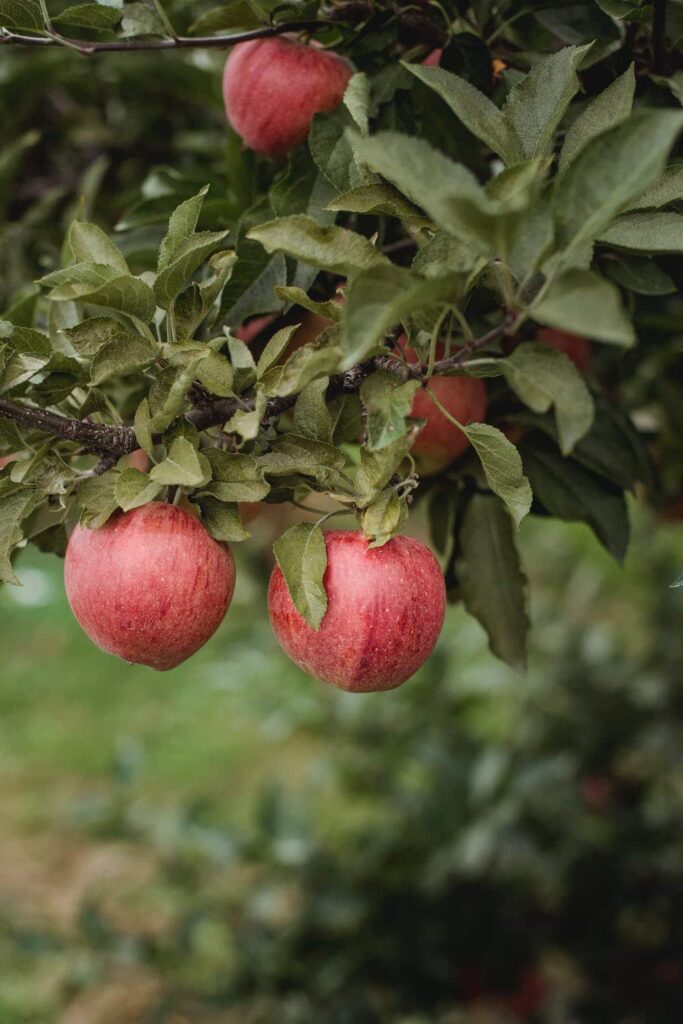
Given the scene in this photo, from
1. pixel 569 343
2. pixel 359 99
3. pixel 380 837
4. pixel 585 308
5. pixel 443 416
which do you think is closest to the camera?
pixel 585 308

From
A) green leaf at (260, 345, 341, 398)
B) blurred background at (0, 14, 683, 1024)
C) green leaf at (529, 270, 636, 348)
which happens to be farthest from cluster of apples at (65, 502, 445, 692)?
blurred background at (0, 14, 683, 1024)

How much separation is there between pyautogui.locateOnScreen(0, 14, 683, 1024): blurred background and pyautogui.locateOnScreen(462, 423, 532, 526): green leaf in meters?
0.48

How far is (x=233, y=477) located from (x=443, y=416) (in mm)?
229

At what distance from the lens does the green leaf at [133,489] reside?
0.55 meters

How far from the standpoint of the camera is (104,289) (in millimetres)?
540

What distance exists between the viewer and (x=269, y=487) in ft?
1.77

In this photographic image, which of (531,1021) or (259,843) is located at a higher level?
(259,843)

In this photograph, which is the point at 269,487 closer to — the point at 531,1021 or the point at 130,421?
the point at 130,421

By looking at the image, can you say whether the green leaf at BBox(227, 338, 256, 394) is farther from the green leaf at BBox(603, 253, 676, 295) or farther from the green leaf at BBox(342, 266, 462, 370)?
the green leaf at BBox(603, 253, 676, 295)

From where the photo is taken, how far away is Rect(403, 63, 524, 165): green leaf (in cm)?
52

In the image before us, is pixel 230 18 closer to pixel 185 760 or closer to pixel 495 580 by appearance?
pixel 495 580

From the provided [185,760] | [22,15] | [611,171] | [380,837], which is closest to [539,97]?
[611,171]

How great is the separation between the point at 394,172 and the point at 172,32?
349 millimetres

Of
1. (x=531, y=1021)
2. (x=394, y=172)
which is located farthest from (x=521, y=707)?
(x=394, y=172)
